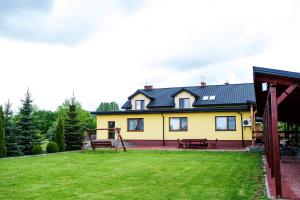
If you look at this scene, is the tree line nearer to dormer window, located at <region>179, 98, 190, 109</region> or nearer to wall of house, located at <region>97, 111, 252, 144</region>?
wall of house, located at <region>97, 111, 252, 144</region>

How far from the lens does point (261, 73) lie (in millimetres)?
6699

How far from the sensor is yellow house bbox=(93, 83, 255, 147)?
2255 cm

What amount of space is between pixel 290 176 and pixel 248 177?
1266 millimetres

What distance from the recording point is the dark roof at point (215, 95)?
27.6m

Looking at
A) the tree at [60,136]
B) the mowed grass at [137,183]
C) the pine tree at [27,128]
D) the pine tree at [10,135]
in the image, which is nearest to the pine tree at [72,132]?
the tree at [60,136]

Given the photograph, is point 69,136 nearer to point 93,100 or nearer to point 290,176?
point 290,176

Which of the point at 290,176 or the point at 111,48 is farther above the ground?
the point at 111,48

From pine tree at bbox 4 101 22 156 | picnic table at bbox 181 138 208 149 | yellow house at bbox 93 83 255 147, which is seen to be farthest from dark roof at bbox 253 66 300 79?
pine tree at bbox 4 101 22 156

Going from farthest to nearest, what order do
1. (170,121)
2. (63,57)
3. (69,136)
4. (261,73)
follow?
(170,121) → (69,136) → (63,57) → (261,73)

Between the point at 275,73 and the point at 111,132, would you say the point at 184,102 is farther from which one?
the point at 275,73

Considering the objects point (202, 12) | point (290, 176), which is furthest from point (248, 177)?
point (202, 12)

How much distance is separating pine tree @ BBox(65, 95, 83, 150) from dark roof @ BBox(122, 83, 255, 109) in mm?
8738

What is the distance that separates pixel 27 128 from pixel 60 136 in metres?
2.19

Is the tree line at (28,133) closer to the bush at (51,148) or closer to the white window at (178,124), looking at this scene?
the bush at (51,148)
